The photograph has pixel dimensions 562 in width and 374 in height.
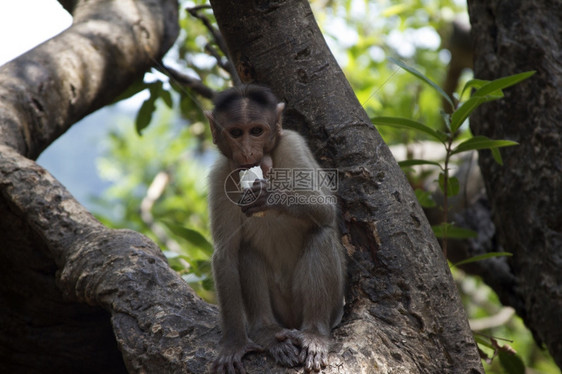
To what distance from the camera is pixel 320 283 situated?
3.95 m

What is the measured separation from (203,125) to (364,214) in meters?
6.12

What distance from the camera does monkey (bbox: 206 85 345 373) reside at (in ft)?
12.7

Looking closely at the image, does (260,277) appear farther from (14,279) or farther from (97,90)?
(97,90)

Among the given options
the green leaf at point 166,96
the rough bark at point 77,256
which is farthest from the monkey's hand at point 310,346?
the green leaf at point 166,96

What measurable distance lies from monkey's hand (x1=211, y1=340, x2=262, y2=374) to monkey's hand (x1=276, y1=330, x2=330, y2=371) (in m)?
0.20

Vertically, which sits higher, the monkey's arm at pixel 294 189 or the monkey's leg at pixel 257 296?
the monkey's arm at pixel 294 189

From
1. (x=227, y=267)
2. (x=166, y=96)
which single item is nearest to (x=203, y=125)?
(x=166, y=96)

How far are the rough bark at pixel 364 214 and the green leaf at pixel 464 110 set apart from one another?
1.88 ft

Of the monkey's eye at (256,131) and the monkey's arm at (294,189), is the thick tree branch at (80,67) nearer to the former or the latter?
the monkey's eye at (256,131)

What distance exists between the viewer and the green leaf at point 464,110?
3.98 meters

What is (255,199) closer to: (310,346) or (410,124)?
(310,346)

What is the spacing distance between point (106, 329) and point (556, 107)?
4266mm

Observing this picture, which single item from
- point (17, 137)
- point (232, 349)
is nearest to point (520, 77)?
point (232, 349)

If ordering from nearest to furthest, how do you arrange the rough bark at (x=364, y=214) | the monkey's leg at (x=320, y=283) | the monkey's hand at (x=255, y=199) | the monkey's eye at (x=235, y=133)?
the rough bark at (x=364, y=214) → the monkey's hand at (x=255, y=199) → the monkey's leg at (x=320, y=283) → the monkey's eye at (x=235, y=133)
